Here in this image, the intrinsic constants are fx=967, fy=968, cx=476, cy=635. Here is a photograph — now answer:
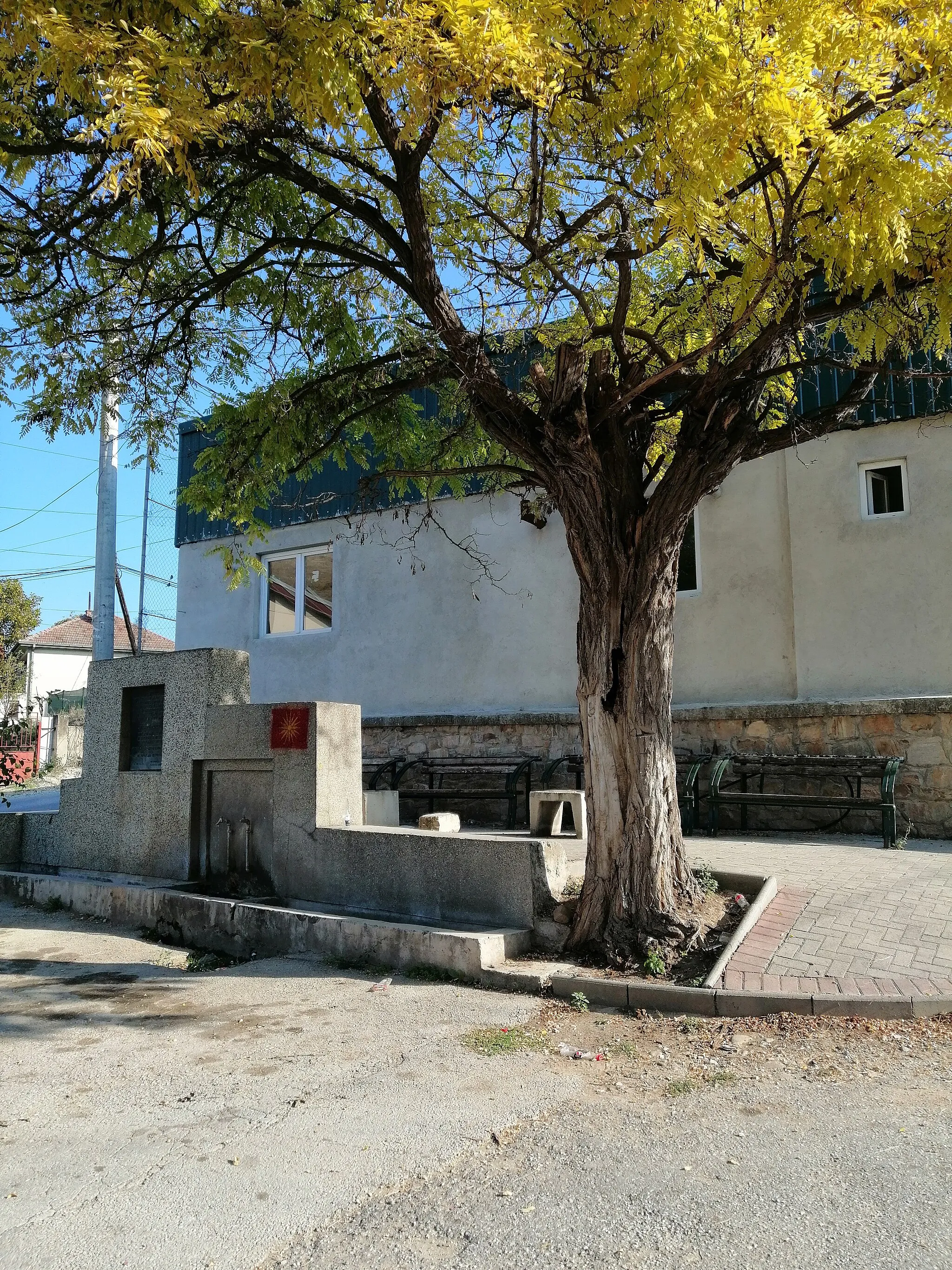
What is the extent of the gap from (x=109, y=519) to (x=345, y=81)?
8941 millimetres

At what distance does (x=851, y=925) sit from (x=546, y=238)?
605 centimetres

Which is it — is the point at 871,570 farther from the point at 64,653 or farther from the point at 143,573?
the point at 64,653

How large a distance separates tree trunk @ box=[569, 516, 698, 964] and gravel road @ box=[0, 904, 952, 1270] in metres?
0.85

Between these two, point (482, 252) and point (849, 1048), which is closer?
point (849, 1048)

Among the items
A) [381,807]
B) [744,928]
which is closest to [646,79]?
[744,928]

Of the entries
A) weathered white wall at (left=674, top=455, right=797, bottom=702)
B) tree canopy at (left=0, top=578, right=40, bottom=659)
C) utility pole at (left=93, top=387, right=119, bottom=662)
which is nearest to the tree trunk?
weathered white wall at (left=674, top=455, right=797, bottom=702)

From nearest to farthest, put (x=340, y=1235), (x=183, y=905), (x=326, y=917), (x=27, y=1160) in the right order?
(x=340, y=1235) < (x=27, y=1160) < (x=326, y=917) < (x=183, y=905)

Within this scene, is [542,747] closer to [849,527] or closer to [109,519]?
[849,527]

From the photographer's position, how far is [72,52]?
5.14 m

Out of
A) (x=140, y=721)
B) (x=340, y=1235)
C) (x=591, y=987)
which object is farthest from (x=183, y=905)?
(x=340, y=1235)

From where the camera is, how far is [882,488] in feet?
36.0

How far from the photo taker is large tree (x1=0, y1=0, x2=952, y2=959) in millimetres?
5312

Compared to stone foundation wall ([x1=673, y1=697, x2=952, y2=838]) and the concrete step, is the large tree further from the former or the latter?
stone foundation wall ([x1=673, y1=697, x2=952, y2=838])

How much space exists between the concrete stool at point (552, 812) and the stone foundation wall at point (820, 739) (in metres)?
2.90
